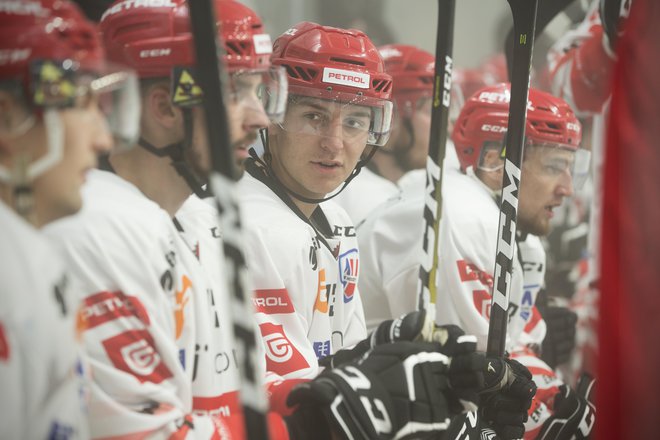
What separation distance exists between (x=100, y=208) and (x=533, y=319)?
1724mm

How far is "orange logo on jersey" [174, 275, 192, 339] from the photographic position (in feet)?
4.54

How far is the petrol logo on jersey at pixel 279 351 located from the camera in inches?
66.5

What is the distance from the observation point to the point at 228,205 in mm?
1076

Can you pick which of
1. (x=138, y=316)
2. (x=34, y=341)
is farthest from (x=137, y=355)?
(x=34, y=341)

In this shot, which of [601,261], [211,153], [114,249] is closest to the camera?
[211,153]

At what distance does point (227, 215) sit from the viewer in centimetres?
108

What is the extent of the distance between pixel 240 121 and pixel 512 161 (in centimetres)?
60

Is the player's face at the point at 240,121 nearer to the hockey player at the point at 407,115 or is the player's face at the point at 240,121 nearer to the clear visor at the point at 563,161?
the clear visor at the point at 563,161

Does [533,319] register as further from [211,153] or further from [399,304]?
[211,153]

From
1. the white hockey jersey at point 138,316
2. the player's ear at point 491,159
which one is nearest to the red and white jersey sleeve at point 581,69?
the player's ear at point 491,159

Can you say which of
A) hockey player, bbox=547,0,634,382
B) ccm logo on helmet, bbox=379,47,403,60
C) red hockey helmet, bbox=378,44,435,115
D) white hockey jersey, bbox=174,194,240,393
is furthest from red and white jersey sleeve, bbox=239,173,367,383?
ccm logo on helmet, bbox=379,47,403,60

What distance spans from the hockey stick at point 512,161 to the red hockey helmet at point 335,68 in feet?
0.98

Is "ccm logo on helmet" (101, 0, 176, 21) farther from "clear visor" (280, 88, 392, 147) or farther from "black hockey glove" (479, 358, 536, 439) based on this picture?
"black hockey glove" (479, 358, 536, 439)

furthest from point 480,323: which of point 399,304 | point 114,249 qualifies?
point 114,249
